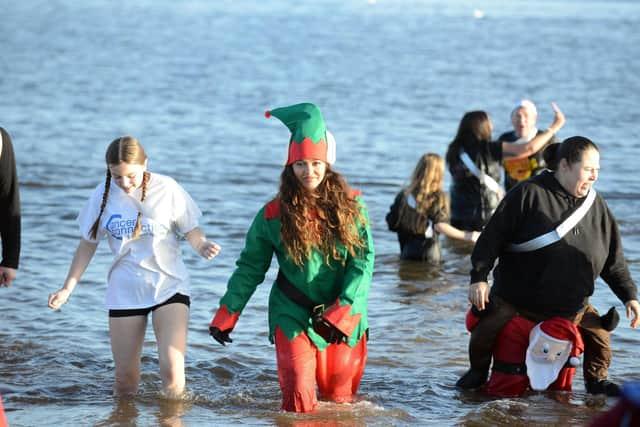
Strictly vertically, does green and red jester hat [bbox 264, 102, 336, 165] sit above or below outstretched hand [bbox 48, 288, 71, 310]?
above

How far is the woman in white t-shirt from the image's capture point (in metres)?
6.30

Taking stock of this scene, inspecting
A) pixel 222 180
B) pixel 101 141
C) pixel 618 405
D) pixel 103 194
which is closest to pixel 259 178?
pixel 222 180

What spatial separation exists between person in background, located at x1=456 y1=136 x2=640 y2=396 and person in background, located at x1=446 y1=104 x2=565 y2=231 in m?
3.54

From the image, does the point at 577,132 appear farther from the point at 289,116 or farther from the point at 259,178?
the point at 289,116

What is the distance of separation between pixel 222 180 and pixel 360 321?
942 cm

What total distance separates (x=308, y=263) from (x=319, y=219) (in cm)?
25

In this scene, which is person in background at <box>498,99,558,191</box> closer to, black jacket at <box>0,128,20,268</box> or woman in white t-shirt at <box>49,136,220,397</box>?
woman in white t-shirt at <box>49,136,220,397</box>

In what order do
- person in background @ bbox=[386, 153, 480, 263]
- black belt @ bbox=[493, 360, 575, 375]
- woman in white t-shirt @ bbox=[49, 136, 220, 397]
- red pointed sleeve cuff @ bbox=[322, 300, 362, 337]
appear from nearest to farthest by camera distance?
red pointed sleeve cuff @ bbox=[322, 300, 362, 337], woman in white t-shirt @ bbox=[49, 136, 220, 397], black belt @ bbox=[493, 360, 575, 375], person in background @ bbox=[386, 153, 480, 263]

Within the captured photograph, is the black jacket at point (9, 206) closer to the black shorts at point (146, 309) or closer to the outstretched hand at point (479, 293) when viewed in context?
the black shorts at point (146, 309)

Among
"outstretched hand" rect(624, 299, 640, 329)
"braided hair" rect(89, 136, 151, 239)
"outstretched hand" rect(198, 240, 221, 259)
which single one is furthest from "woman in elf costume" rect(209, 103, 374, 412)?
"outstretched hand" rect(624, 299, 640, 329)

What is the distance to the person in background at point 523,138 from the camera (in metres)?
10.2

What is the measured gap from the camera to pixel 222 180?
50.4 feet

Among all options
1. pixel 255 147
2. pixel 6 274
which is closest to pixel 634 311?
pixel 6 274

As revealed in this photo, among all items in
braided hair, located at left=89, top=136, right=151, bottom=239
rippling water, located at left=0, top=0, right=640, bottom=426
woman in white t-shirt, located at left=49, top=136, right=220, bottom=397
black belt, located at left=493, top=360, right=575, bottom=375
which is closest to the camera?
braided hair, located at left=89, top=136, right=151, bottom=239
